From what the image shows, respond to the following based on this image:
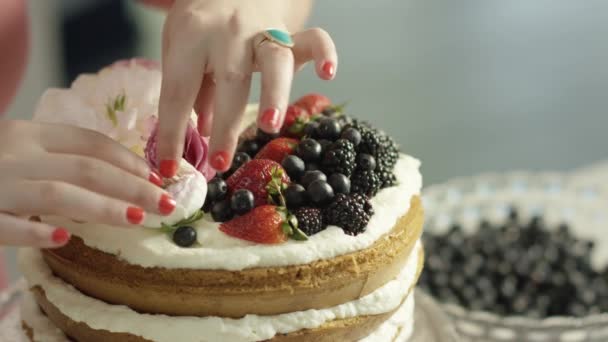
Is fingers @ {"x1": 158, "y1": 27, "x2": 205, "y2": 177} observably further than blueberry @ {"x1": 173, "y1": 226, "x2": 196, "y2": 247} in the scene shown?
No

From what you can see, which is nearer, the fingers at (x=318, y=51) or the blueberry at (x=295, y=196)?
the fingers at (x=318, y=51)

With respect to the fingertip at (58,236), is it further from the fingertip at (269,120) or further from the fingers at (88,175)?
the fingertip at (269,120)

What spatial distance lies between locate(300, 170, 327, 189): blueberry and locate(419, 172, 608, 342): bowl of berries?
2.37 ft

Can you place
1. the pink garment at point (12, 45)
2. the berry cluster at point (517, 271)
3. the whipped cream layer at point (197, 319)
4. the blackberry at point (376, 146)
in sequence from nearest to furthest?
1. the whipped cream layer at point (197, 319)
2. the blackberry at point (376, 146)
3. the berry cluster at point (517, 271)
4. the pink garment at point (12, 45)

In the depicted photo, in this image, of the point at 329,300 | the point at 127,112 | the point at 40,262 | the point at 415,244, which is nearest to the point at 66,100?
the point at 127,112

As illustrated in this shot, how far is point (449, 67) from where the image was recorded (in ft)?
16.8

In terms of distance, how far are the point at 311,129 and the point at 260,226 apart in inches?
12.4

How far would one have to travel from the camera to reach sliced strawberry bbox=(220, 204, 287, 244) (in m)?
1.32

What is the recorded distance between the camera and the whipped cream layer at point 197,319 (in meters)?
1.31

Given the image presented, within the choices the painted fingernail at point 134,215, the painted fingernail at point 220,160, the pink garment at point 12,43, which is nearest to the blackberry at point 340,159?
the painted fingernail at point 220,160

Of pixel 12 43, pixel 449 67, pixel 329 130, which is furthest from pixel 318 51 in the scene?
pixel 449 67

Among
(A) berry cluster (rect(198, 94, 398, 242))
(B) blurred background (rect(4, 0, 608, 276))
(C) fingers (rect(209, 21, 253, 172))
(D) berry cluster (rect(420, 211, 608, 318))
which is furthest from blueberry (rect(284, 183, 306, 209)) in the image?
(B) blurred background (rect(4, 0, 608, 276))

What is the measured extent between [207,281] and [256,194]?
177 millimetres

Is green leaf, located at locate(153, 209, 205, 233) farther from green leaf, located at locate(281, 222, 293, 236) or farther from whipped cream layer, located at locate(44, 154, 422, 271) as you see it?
green leaf, located at locate(281, 222, 293, 236)
